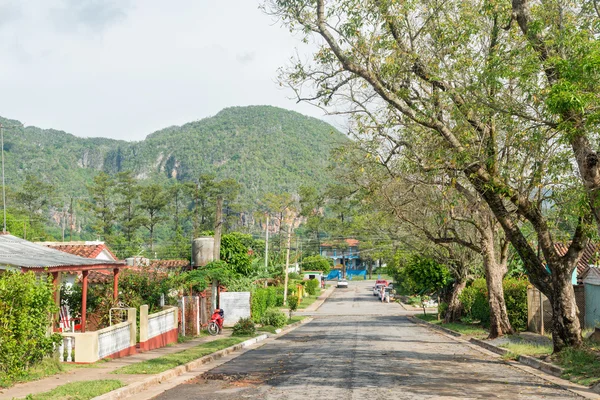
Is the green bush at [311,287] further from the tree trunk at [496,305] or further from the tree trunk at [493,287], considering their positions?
the tree trunk at [493,287]

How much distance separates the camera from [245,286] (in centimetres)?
3638

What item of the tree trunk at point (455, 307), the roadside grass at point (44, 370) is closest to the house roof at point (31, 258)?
the roadside grass at point (44, 370)

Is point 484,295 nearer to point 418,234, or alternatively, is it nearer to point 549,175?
point 418,234

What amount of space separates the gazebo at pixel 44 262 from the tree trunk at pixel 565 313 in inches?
488

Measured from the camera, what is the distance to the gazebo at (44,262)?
1522 cm

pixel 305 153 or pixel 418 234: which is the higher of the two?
pixel 305 153

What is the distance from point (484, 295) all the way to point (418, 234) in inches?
172

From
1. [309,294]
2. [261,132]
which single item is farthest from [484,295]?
[261,132]

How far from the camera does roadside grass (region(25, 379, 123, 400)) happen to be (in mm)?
11133

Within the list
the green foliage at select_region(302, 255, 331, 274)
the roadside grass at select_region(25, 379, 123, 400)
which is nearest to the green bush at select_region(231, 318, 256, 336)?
the roadside grass at select_region(25, 379, 123, 400)

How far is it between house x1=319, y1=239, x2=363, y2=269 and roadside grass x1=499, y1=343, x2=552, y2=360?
381 ft

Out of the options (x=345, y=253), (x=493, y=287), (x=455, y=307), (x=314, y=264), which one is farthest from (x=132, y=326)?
(x=345, y=253)

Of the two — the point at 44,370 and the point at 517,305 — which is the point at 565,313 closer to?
the point at 517,305

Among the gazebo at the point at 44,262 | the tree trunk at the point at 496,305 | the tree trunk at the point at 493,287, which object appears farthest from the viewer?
the tree trunk at the point at 493,287
